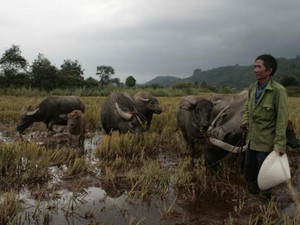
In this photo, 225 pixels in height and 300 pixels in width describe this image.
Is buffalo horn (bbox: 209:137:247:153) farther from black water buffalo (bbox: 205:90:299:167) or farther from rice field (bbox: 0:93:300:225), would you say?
rice field (bbox: 0:93:300:225)

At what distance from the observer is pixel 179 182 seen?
185 inches

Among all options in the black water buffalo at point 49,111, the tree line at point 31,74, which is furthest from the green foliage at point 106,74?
the black water buffalo at point 49,111

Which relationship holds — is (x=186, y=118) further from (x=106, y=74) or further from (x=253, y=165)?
(x=106, y=74)

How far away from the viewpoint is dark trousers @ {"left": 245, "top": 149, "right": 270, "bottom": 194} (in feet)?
12.8

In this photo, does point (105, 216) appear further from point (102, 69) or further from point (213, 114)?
point (102, 69)

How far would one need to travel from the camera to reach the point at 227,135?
4641mm

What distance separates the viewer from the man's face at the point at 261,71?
145 inches

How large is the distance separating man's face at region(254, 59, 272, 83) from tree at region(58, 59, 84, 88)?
2837 centimetres

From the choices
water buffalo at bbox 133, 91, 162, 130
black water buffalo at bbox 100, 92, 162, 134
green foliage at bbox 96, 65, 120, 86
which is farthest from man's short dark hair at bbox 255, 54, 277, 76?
green foliage at bbox 96, 65, 120, 86

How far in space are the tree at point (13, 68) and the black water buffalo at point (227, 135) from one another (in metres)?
25.6

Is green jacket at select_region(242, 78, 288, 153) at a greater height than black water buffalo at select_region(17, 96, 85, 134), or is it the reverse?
green jacket at select_region(242, 78, 288, 153)

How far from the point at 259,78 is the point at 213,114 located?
2230mm

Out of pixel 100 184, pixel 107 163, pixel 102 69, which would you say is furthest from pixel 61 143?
pixel 102 69

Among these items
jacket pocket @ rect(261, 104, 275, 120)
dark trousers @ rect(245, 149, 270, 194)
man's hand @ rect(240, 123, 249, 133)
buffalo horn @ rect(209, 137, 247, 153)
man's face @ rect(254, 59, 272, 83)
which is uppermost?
man's face @ rect(254, 59, 272, 83)
